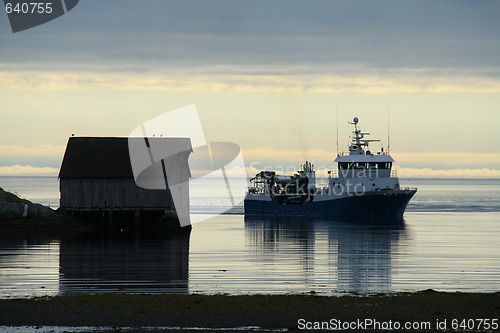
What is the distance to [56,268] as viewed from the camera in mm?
32156

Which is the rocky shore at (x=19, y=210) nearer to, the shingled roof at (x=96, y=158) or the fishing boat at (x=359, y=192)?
the shingled roof at (x=96, y=158)

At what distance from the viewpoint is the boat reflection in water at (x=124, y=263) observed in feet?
88.9

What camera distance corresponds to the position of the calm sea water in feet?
89.1

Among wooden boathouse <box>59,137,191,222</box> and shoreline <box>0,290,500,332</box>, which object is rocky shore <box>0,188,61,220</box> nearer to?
wooden boathouse <box>59,137,191,222</box>

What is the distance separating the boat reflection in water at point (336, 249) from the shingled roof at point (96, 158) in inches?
377

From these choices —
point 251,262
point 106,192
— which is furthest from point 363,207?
point 251,262

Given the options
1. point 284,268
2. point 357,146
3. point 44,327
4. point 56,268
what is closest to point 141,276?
point 56,268

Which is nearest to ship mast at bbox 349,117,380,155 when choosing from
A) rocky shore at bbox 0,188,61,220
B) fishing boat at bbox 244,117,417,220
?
fishing boat at bbox 244,117,417,220

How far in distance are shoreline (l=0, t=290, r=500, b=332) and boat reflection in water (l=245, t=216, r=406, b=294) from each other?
3.49 metres

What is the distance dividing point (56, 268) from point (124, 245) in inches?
424

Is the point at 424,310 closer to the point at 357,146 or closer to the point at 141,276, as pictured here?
the point at 141,276

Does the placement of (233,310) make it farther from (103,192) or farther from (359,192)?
(359,192)

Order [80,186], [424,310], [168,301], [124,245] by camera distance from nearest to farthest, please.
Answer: [424,310] → [168,301] → [124,245] → [80,186]

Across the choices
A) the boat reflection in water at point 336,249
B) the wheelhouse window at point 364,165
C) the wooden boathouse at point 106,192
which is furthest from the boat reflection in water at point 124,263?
the wheelhouse window at point 364,165
